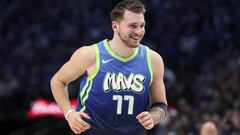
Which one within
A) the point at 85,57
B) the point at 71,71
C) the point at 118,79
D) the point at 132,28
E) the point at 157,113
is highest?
the point at 132,28

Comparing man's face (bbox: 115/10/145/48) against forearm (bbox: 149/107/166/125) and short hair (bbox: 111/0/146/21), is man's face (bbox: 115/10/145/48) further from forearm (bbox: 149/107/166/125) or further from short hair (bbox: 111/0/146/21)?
forearm (bbox: 149/107/166/125)

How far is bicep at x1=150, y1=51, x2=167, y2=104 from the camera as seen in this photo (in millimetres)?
4840

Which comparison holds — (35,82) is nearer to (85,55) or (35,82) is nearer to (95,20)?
(95,20)

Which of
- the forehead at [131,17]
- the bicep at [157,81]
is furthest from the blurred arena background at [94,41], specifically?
the forehead at [131,17]

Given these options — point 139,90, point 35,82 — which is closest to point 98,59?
point 139,90

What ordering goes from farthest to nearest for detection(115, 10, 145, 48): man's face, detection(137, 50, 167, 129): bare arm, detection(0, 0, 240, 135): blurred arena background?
detection(0, 0, 240, 135): blurred arena background < detection(137, 50, 167, 129): bare arm < detection(115, 10, 145, 48): man's face

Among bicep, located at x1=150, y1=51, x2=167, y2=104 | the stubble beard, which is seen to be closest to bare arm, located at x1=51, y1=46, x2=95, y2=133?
the stubble beard

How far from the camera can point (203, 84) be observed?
12.3m

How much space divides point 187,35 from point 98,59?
9516 mm

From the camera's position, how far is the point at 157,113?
15.6ft

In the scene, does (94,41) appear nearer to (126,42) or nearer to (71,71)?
(71,71)

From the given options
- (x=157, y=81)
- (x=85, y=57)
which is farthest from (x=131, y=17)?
(x=157, y=81)

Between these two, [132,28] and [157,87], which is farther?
[157,87]

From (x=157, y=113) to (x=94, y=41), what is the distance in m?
9.37
